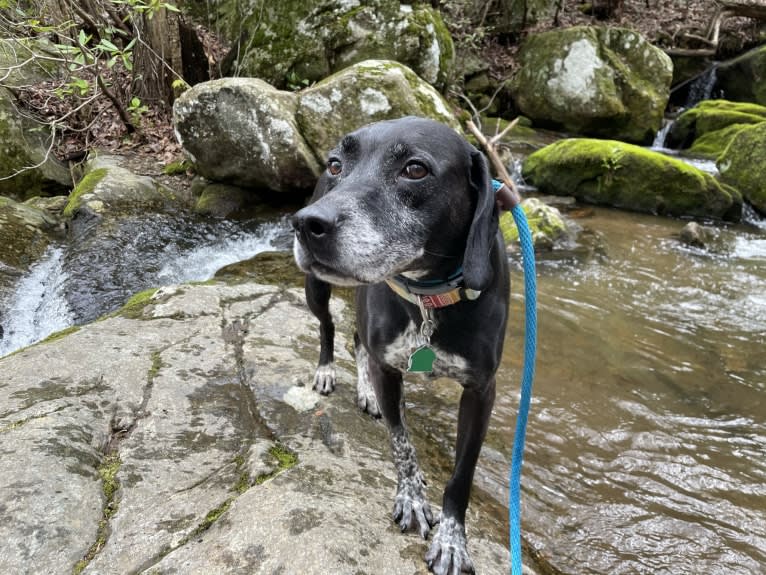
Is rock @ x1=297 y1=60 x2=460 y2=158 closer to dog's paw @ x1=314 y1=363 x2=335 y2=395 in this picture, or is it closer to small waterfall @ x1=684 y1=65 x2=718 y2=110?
dog's paw @ x1=314 y1=363 x2=335 y2=395

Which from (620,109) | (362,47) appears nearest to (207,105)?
(362,47)

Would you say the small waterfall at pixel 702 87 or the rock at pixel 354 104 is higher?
the rock at pixel 354 104

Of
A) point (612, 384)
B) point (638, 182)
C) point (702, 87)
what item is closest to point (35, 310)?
point (612, 384)

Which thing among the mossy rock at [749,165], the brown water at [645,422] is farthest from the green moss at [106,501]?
the mossy rock at [749,165]

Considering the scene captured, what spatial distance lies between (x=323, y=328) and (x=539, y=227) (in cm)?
490

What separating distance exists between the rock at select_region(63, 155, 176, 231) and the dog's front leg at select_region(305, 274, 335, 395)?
4246mm

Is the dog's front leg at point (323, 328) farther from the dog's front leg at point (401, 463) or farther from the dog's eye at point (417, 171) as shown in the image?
the dog's eye at point (417, 171)

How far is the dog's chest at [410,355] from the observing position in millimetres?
2107

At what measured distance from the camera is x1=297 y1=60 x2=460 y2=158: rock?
672 centimetres

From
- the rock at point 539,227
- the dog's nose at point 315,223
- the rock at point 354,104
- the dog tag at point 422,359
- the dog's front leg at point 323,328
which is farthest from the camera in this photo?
the rock at point 539,227

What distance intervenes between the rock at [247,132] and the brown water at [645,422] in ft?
11.3

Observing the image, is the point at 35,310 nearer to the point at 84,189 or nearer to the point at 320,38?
the point at 84,189

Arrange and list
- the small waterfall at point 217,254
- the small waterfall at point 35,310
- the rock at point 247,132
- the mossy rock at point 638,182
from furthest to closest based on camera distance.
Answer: the mossy rock at point 638,182 → the rock at point 247,132 → the small waterfall at point 217,254 → the small waterfall at point 35,310

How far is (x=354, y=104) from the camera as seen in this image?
6.77 meters
